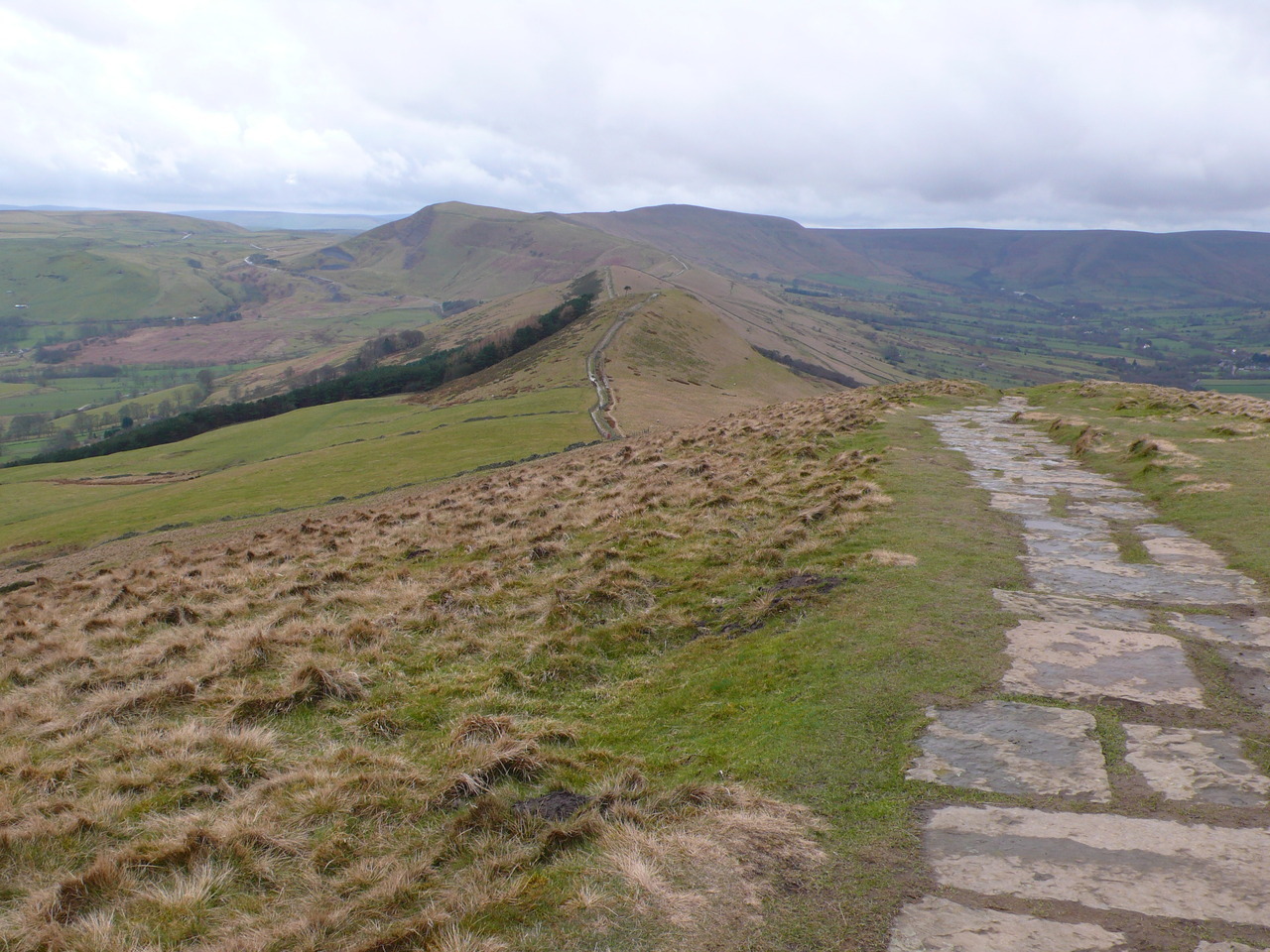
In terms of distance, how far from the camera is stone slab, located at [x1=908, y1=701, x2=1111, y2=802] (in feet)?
23.0

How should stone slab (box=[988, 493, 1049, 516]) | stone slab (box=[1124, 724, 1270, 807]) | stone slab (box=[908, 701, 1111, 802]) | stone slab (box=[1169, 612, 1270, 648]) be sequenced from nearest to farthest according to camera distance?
stone slab (box=[1124, 724, 1270, 807]) < stone slab (box=[908, 701, 1111, 802]) < stone slab (box=[1169, 612, 1270, 648]) < stone slab (box=[988, 493, 1049, 516])

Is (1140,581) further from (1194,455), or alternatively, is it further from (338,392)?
(338,392)

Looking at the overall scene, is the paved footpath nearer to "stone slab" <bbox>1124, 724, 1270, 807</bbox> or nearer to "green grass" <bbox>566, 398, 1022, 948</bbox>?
"stone slab" <bbox>1124, 724, 1270, 807</bbox>

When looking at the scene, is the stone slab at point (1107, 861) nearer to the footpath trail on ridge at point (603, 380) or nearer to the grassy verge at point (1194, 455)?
the grassy verge at point (1194, 455)

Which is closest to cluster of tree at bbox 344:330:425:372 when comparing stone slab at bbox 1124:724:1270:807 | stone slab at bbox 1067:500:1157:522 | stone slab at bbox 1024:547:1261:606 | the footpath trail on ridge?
the footpath trail on ridge

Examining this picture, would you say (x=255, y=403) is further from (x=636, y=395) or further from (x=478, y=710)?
(x=478, y=710)

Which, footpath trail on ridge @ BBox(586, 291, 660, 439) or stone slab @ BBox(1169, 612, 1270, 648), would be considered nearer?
stone slab @ BBox(1169, 612, 1270, 648)

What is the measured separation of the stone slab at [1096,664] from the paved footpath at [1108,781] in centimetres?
3

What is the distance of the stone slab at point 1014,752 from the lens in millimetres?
7020

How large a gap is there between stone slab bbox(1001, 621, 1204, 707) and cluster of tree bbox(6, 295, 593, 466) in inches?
4231

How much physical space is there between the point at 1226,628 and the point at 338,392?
11954cm

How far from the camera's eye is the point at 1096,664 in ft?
30.6

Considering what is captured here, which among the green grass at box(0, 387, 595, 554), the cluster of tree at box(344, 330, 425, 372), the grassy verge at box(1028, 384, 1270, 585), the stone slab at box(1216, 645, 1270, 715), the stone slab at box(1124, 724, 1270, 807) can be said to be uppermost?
the grassy verge at box(1028, 384, 1270, 585)

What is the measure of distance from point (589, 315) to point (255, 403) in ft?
182
